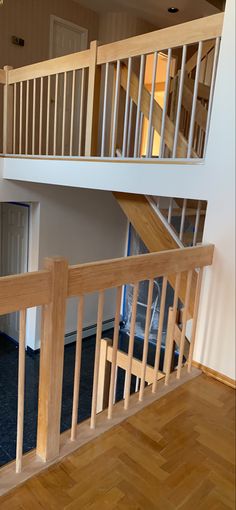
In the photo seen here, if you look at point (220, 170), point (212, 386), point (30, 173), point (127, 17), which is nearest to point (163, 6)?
point (127, 17)

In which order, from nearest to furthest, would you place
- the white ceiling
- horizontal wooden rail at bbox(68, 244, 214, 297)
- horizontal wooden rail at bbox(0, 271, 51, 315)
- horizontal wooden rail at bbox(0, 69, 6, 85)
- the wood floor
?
horizontal wooden rail at bbox(0, 271, 51, 315), the wood floor, horizontal wooden rail at bbox(68, 244, 214, 297), horizontal wooden rail at bbox(0, 69, 6, 85), the white ceiling

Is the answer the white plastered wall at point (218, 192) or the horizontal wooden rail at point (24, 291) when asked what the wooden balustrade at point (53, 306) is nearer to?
the horizontal wooden rail at point (24, 291)

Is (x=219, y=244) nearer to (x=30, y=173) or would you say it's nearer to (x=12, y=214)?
(x=30, y=173)

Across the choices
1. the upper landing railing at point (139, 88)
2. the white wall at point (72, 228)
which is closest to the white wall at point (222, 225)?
the upper landing railing at point (139, 88)

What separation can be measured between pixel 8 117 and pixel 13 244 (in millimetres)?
1923

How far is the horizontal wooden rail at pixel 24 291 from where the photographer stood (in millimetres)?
1209

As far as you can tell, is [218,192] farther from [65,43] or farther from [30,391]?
[65,43]

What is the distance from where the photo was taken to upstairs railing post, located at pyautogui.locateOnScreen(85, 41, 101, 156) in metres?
2.66

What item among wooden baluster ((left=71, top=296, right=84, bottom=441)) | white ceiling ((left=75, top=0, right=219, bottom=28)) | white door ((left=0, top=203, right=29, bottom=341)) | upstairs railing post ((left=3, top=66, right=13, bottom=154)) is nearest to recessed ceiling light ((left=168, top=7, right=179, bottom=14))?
white ceiling ((left=75, top=0, right=219, bottom=28))

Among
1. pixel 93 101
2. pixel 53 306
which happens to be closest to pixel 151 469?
pixel 53 306

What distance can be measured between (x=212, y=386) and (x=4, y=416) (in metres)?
2.44

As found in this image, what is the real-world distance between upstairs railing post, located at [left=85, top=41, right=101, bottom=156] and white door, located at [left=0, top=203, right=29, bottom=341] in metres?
2.05

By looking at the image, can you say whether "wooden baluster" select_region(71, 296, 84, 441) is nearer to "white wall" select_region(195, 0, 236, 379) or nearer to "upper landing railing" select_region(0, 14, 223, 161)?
"white wall" select_region(195, 0, 236, 379)

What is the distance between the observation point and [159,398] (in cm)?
193
